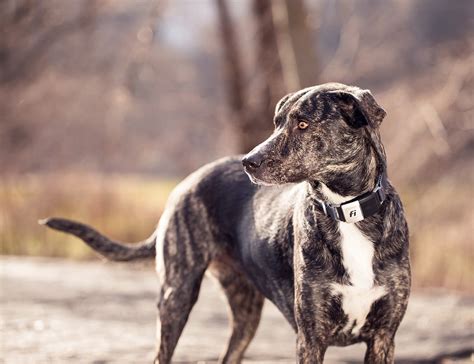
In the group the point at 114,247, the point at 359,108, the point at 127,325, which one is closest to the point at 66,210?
the point at 127,325

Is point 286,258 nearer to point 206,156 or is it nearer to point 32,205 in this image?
point 32,205

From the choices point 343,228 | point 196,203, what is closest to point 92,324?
point 196,203

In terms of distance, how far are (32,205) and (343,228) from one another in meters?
8.74

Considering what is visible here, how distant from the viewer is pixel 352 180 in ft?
11.8

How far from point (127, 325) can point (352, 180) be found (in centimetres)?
357

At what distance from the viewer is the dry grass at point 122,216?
9.83 meters

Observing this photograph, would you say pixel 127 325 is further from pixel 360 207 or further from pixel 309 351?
pixel 360 207

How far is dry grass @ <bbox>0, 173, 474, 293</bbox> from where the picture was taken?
9828 mm

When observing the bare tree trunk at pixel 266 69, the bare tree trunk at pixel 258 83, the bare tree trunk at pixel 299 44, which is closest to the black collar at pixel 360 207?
the bare tree trunk at pixel 299 44

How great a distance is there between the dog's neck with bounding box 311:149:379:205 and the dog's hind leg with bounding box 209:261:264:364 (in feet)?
4.53

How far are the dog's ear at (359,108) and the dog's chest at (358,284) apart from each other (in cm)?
56

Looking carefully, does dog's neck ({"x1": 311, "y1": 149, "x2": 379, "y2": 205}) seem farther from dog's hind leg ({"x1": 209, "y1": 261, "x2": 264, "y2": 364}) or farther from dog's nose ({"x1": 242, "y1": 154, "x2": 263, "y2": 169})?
dog's hind leg ({"x1": 209, "y1": 261, "x2": 264, "y2": 364})

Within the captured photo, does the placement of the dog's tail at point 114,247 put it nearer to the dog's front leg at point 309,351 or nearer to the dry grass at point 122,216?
the dog's front leg at point 309,351

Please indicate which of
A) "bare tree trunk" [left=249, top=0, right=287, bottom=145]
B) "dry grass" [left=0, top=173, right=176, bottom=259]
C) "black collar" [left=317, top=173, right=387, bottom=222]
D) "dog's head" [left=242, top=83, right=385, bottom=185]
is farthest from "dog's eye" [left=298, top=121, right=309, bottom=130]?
"dry grass" [left=0, top=173, right=176, bottom=259]
